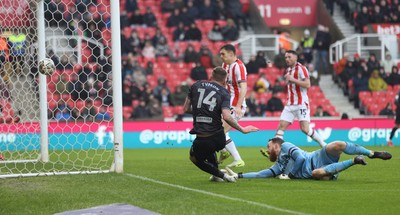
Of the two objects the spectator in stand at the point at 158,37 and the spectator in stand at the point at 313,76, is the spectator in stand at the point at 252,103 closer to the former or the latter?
the spectator in stand at the point at 313,76

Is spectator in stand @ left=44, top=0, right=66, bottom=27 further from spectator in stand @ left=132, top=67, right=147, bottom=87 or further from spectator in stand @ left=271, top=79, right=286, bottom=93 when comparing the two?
spectator in stand @ left=271, top=79, right=286, bottom=93

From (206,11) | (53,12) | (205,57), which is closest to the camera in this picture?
(53,12)

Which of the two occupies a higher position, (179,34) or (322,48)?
(179,34)

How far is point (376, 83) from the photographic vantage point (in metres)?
30.0

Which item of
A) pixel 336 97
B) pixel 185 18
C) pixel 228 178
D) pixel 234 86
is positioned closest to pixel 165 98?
pixel 185 18

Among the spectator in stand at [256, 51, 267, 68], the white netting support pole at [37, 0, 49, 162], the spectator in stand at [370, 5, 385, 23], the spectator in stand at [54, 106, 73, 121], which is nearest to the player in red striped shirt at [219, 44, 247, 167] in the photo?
the white netting support pole at [37, 0, 49, 162]

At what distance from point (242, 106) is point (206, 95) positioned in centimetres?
356

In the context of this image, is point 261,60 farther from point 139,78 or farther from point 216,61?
point 139,78

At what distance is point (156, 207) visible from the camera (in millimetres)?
9383

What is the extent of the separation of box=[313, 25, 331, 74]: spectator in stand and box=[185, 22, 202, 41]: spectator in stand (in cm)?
432

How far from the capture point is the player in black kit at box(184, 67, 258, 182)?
1160 centimetres

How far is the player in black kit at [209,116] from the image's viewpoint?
38.1ft

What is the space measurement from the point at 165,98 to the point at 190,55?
2.52m

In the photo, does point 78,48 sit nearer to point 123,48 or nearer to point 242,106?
point 123,48
